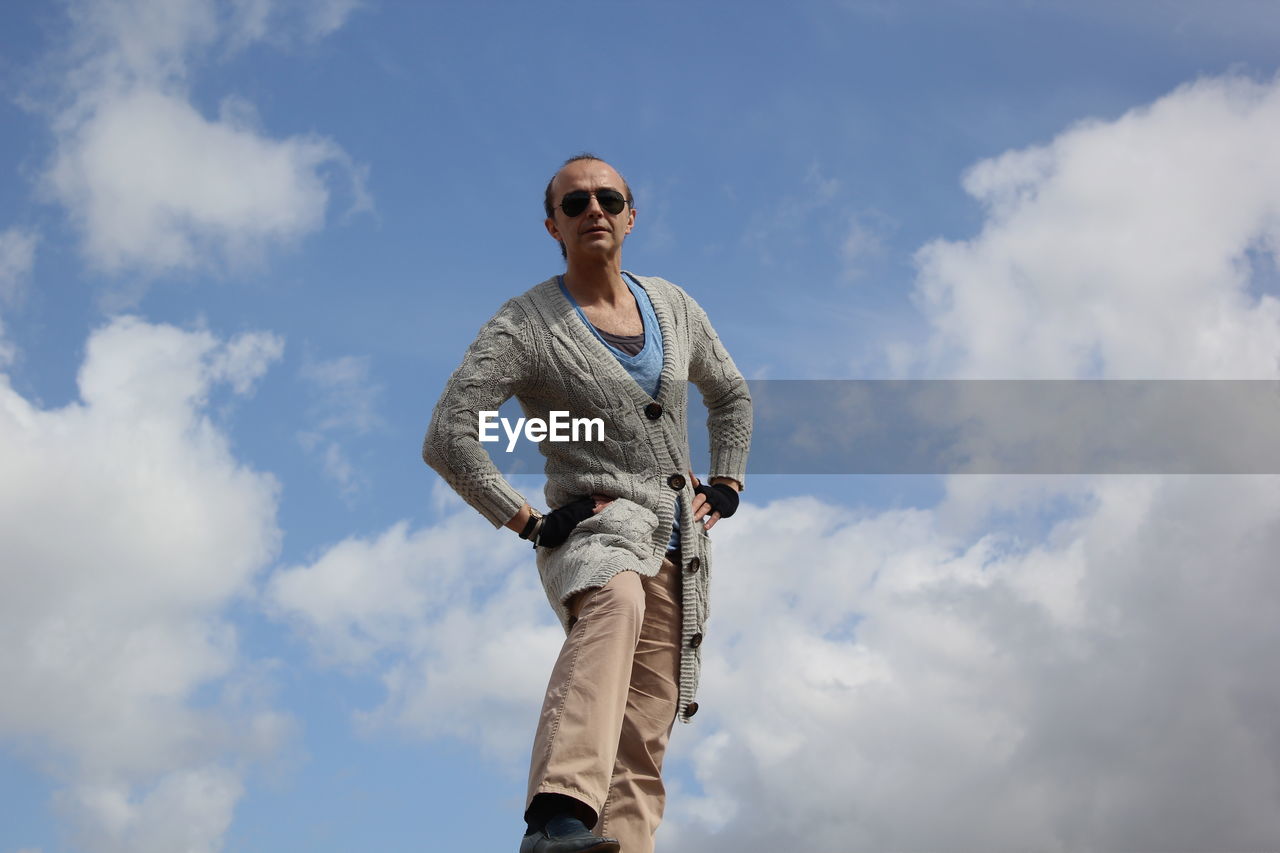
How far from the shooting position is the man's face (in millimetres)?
5387

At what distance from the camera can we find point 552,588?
5074mm

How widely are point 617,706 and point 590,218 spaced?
2.15 meters

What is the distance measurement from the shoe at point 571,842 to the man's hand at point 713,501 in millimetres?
1621

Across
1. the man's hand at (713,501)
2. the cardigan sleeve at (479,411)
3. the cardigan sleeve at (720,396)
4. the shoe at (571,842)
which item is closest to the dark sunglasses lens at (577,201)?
the cardigan sleeve at (479,411)

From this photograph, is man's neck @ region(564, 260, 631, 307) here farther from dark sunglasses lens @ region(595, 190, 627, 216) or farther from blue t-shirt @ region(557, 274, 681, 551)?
dark sunglasses lens @ region(595, 190, 627, 216)

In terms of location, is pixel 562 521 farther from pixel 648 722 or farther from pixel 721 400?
pixel 721 400

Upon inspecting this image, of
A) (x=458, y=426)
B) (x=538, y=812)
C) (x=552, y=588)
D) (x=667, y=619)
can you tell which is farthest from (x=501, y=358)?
(x=538, y=812)

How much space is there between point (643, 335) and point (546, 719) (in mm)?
1827

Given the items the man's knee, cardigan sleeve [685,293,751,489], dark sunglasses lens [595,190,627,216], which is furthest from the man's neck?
the man's knee

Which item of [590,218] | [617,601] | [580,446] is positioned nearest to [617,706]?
[617,601]

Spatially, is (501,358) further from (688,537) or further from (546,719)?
(546,719)

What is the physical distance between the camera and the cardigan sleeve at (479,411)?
5062mm

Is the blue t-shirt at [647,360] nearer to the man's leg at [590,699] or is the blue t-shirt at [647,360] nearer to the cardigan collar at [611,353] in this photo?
the cardigan collar at [611,353]

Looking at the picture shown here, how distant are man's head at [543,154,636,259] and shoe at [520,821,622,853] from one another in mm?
2490
